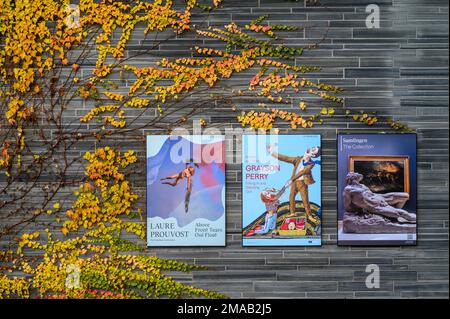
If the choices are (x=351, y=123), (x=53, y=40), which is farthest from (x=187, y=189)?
(x=53, y=40)

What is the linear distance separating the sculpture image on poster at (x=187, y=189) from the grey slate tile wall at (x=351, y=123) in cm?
18

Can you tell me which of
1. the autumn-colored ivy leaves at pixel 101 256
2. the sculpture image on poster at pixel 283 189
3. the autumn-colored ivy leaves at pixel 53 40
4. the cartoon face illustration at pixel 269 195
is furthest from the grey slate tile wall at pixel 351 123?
the autumn-colored ivy leaves at pixel 53 40

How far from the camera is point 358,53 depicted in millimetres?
4801

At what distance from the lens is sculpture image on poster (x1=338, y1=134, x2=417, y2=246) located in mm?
4766

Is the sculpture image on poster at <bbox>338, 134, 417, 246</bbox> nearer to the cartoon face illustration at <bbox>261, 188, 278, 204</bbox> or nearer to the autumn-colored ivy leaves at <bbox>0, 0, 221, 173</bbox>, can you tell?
the cartoon face illustration at <bbox>261, 188, 278, 204</bbox>

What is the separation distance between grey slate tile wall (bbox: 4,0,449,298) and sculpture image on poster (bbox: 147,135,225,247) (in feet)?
0.60

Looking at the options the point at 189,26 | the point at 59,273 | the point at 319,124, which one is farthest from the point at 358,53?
the point at 59,273

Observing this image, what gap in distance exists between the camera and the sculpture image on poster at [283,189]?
15.7 feet

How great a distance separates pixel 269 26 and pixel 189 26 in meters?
0.73

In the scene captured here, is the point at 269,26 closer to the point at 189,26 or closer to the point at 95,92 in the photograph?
the point at 189,26

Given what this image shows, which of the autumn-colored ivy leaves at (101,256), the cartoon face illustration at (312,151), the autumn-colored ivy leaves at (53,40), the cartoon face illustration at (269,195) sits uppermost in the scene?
the autumn-colored ivy leaves at (53,40)

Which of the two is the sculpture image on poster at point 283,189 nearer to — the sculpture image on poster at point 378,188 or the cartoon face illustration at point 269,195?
the cartoon face illustration at point 269,195

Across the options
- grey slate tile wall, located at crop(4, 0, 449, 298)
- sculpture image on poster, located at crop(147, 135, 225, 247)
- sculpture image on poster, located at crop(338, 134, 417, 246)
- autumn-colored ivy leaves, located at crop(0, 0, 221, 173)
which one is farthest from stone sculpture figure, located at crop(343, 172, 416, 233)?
autumn-colored ivy leaves, located at crop(0, 0, 221, 173)

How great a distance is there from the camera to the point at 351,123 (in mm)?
4793
